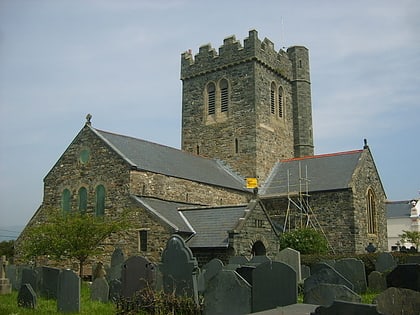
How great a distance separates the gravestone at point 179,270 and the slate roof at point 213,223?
30.7 ft

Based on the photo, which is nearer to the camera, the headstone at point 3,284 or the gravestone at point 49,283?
the gravestone at point 49,283

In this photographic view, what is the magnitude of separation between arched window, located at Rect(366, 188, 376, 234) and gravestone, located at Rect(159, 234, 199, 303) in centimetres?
2137

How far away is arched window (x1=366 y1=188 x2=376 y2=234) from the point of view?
3081 centimetres

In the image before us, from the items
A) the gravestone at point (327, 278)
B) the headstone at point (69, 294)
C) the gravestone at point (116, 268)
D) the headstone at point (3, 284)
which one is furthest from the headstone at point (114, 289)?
the headstone at point (3, 284)

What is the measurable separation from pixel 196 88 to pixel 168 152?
29.2ft

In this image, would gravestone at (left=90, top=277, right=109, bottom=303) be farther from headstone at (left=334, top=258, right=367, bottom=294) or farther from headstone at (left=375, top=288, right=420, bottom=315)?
headstone at (left=375, top=288, right=420, bottom=315)

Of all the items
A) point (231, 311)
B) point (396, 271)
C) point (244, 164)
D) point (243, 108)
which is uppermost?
point (243, 108)

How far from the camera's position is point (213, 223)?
76.4ft

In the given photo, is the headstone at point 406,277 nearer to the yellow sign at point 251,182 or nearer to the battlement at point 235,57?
the yellow sign at point 251,182

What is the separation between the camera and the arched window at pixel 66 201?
27.2m

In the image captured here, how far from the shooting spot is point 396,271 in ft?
34.9

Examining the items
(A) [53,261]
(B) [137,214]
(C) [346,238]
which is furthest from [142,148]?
(C) [346,238]

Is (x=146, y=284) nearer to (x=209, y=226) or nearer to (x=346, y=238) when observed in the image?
(x=209, y=226)

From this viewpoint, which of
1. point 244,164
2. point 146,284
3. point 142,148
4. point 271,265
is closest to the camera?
point 271,265
